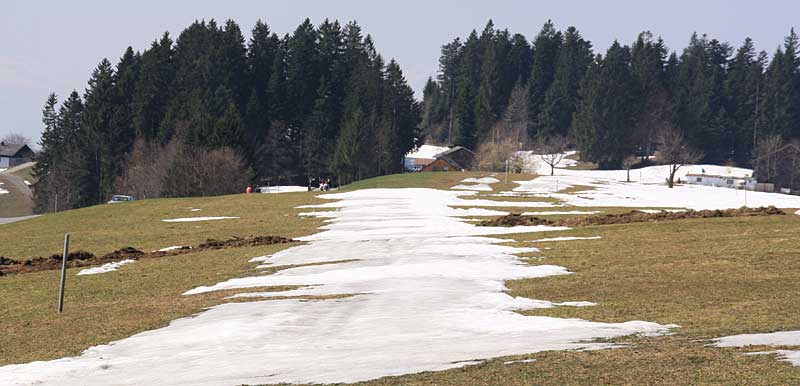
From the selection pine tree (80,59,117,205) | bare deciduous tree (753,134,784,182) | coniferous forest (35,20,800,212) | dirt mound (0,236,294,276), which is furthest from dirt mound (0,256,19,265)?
bare deciduous tree (753,134,784,182)

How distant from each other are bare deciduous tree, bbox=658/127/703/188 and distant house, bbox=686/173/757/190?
320 cm

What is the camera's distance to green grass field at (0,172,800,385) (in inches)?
581

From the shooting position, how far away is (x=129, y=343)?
69.2 feet

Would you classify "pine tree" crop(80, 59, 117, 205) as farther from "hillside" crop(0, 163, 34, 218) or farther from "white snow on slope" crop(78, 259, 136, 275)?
"white snow on slope" crop(78, 259, 136, 275)

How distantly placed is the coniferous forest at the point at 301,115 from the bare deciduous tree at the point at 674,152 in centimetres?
Result: 738

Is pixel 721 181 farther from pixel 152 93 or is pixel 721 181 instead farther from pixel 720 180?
pixel 152 93

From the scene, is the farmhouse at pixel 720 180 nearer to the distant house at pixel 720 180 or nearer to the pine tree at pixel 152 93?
the distant house at pixel 720 180

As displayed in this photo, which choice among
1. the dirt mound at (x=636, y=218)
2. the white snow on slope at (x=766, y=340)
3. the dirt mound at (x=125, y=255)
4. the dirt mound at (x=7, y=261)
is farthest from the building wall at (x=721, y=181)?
the white snow on slope at (x=766, y=340)

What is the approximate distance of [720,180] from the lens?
152250 millimetres

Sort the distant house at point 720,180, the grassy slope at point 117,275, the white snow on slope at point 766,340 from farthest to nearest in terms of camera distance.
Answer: the distant house at point 720,180, the grassy slope at point 117,275, the white snow on slope at point 766,340

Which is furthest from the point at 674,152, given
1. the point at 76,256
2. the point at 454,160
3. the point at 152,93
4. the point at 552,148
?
the point at 76,256

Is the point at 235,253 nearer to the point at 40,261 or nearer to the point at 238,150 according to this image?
the point at 40,261

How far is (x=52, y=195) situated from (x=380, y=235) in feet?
356

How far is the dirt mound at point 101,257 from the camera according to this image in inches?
1582
